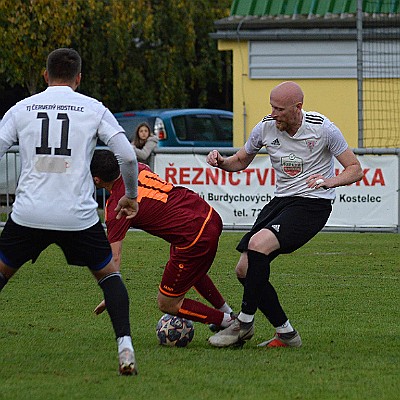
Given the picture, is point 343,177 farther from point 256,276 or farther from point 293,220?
point 256,276

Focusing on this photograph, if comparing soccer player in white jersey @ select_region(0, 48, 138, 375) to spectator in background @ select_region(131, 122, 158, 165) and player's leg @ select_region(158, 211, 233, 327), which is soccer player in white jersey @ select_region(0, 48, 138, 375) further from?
spectator in background @ select_region(131, 122, 158, 165)

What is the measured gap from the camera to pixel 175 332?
7.94 m

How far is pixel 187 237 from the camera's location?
7.86 metres

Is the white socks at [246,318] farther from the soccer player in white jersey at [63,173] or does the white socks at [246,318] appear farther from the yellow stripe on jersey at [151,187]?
the soccer player in white jersey at [63,173]

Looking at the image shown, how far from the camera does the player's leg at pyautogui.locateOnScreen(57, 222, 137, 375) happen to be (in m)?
6.58

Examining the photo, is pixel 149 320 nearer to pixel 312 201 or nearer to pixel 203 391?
pixel 312 201

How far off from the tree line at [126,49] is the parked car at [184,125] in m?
3.22

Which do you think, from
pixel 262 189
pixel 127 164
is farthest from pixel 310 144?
pixel 262 189

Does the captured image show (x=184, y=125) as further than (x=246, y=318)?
Yes

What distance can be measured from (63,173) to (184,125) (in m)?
18.6

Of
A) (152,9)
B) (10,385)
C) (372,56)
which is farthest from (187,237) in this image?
(152,9)

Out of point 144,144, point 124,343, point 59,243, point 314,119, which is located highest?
point 144,144

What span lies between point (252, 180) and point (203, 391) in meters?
10.9

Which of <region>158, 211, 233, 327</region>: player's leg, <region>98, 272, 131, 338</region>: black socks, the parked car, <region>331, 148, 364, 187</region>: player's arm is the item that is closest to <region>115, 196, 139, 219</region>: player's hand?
<region>98, 272, 131, 338</region>: black socks
